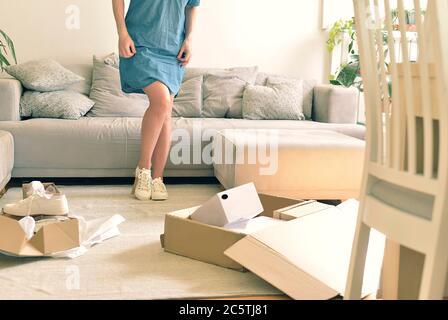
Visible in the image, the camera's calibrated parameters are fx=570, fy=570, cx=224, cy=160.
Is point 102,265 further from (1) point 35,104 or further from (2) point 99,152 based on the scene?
(1) point 35,104

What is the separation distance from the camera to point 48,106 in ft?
11.7

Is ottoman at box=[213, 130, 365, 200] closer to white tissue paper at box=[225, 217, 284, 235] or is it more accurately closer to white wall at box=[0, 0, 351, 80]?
white tissue paper at box=[225, 217, 284, 235]

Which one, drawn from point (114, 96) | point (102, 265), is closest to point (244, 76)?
point (114, 96)

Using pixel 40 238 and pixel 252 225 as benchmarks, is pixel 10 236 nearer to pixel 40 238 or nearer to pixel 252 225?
pixel 40 238

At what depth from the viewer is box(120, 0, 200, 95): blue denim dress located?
2928 mm

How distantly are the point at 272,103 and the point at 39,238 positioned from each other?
2.35 meters

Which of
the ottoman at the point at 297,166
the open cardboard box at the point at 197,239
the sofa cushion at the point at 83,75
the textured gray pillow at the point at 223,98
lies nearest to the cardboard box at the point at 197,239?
the open cardboard box at the point at 197,239

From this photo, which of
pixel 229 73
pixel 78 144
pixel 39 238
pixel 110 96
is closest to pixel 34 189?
pixel 39 238

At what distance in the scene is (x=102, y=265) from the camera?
6.43 ft

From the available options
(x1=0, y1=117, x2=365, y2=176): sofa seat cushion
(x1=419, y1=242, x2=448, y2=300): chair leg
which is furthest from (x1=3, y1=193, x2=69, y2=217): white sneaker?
(x1=419, y1=242, x2=448, y2=300): chair leg

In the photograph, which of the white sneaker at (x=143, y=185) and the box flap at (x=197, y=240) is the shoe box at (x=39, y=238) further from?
the white sneaker at (x=143, y=185)

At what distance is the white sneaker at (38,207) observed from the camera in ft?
7.00

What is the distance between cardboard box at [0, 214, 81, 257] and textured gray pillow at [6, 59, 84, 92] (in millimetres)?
1863

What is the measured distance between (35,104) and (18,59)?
844 mm
